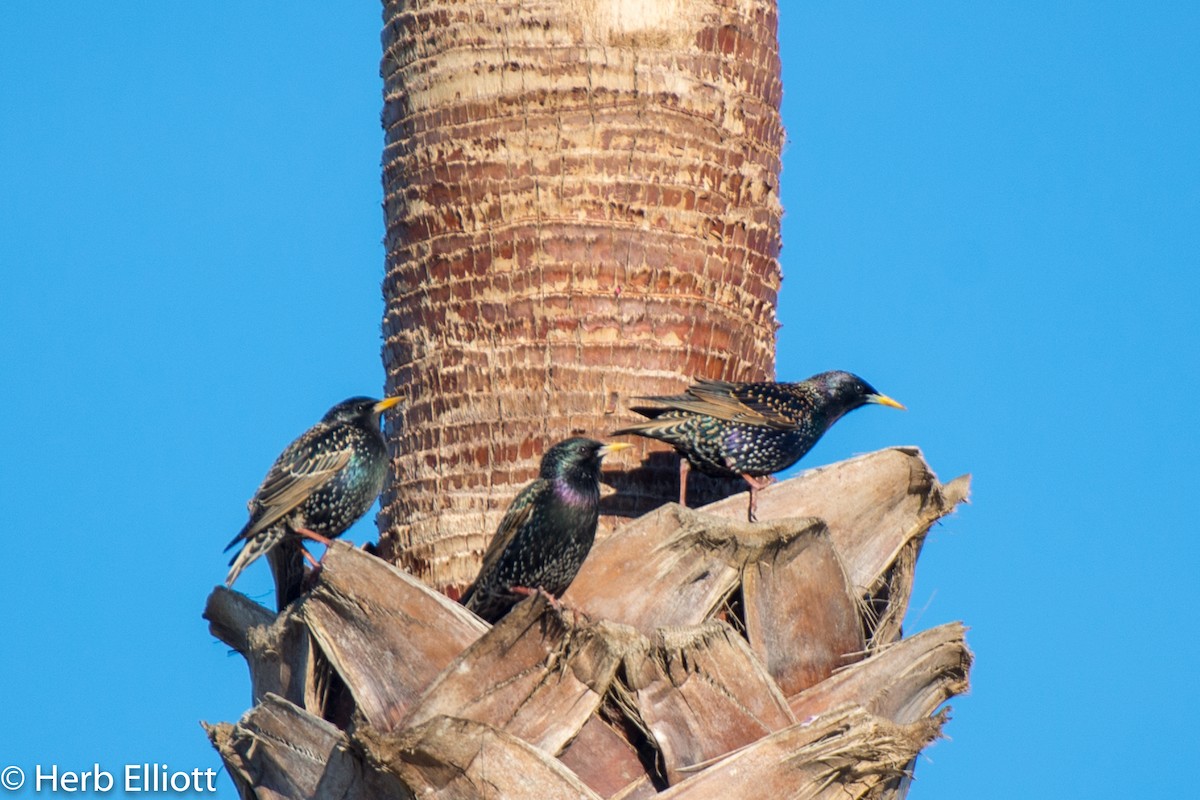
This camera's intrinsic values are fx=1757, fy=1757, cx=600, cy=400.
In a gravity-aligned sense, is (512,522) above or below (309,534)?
below

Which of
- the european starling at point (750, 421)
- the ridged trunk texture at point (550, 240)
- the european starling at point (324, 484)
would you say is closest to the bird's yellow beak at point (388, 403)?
the ridged trunk texture at point (550, 240)

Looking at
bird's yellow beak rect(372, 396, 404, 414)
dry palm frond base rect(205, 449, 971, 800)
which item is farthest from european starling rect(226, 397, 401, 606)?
dry palm frond base rect(205, 449, 971, 800)

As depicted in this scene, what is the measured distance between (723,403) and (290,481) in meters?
1.60

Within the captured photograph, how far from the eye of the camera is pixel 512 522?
4.84 m

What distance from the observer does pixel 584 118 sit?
506cm

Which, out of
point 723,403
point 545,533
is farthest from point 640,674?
point 723,403

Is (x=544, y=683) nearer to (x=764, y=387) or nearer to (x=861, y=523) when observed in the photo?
(x=861, y=523)

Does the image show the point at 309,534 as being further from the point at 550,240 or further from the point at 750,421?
the point at 750,421

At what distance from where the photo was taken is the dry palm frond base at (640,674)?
163 inches

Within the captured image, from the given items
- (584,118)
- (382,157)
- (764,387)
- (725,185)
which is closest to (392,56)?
(382,157)

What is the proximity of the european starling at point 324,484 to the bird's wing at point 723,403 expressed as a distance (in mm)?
1164

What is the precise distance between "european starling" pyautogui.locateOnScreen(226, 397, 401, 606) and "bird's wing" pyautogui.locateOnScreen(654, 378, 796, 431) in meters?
1.16

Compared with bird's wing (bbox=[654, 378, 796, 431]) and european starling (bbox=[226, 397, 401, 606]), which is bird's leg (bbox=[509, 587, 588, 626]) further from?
european starling (bbox=[226, 397, 401, 606])

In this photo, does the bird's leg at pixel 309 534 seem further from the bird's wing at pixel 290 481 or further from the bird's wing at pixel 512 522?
the bird's wing at pixel 512 522
